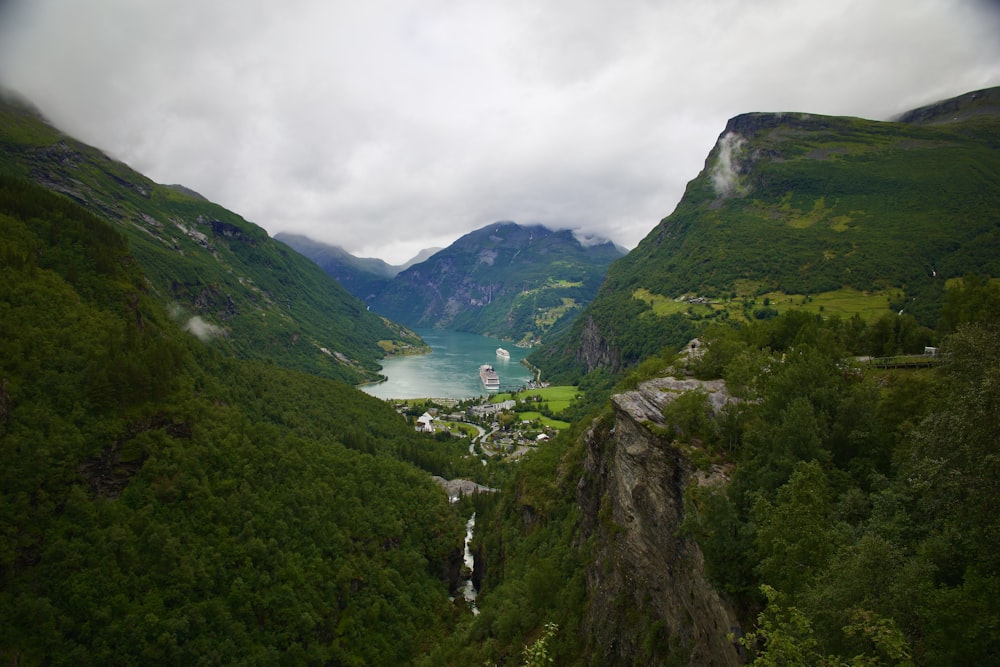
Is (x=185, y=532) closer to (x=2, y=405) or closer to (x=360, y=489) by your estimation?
(x=2, y=405)

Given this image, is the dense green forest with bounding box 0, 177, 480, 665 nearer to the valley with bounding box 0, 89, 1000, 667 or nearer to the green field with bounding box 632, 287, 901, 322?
the valley with bounding box 0, 89, 1000, 667

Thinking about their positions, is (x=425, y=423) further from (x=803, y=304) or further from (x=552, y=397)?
(x=803, y=304)

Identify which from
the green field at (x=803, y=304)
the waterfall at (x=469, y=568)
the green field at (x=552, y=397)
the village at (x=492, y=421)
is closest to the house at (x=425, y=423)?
the village at (x=492, y=421)

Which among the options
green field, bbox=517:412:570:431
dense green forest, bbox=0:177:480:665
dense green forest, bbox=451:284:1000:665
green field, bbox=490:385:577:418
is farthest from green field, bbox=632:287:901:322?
dense green forest, bbox=0:177:480:665

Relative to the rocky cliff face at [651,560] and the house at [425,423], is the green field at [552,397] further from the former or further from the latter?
the rocky cliff face at [651,560]

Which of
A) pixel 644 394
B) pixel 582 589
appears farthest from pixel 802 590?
pixel 582 589

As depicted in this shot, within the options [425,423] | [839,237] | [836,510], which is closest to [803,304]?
[839,237]
